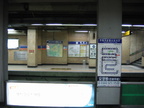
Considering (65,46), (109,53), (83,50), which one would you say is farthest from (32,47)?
(109,53)

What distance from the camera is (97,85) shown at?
313cm

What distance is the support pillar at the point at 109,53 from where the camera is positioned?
10.1ft

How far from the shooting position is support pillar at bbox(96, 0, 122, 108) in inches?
122

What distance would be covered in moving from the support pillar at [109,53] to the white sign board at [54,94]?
34cm

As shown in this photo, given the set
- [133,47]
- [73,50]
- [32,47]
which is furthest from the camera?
[133,47]

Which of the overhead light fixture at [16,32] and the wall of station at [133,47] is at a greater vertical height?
the overhead light fixture at [16,32]

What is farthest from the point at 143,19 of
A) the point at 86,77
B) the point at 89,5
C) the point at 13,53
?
the point at 13,53

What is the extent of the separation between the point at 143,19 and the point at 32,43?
7806mm

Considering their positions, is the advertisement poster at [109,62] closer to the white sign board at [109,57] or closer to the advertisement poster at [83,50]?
the white sign board at [109,57]

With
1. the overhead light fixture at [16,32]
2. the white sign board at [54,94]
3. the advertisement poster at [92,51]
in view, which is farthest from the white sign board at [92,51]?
the white sign board at [54,94]

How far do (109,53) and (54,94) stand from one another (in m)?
1.73

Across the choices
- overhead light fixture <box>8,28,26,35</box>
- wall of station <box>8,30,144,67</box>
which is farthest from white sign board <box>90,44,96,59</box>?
overhead light fixture <box>8,28,26,35</box>

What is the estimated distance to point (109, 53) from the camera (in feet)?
10.2

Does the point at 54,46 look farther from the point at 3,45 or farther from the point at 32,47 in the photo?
the point at 3,45
